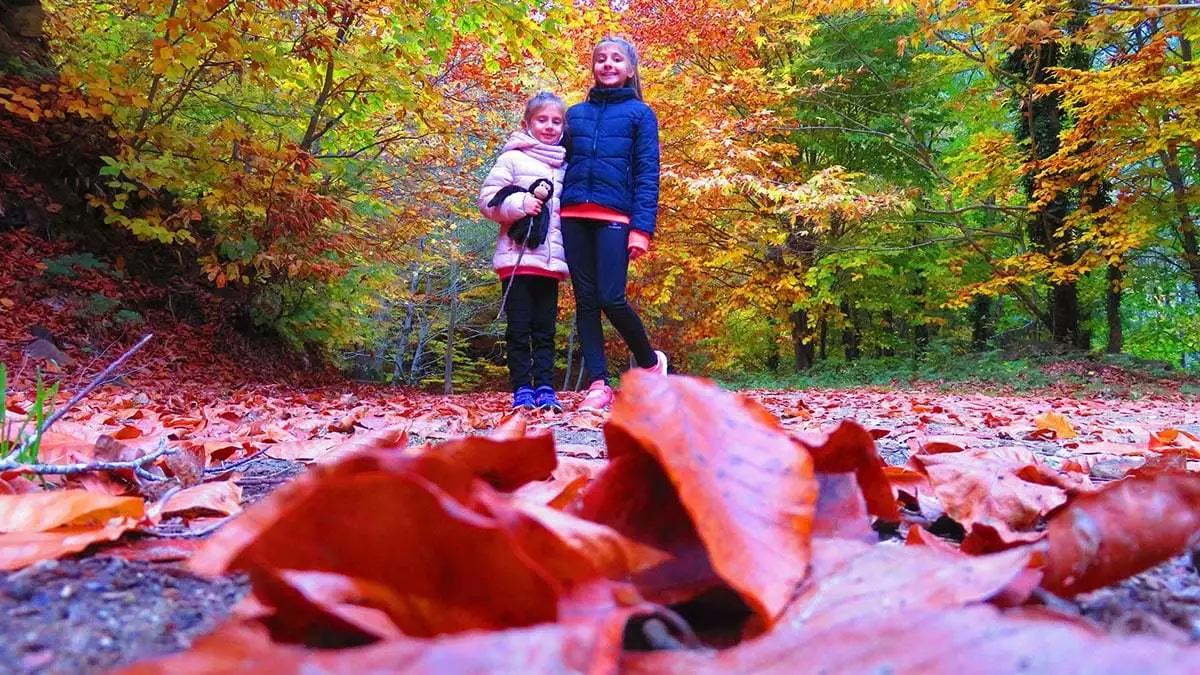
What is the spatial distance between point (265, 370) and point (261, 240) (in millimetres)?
1444

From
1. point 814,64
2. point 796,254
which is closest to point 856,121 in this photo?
point 814,64

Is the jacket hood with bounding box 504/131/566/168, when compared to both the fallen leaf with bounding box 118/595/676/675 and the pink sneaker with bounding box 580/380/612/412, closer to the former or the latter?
the pink sneaker with bounding box 580/380/612/412

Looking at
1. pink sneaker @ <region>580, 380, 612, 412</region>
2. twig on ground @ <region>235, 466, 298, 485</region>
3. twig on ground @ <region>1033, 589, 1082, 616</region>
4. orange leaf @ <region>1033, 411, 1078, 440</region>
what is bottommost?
pink sneaker @ <region>580, 380, 612, 412</region>

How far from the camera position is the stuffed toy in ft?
12.6

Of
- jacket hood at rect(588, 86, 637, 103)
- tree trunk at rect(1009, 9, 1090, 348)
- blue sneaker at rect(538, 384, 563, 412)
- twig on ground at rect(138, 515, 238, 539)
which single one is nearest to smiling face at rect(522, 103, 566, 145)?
jacket hood at rect(588, 86, 637, 103)

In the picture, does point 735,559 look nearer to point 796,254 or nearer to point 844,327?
point 796,254

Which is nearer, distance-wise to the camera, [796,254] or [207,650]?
[207,650]

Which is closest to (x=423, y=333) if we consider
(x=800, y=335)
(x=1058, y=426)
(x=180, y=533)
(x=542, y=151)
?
(x=800, y=335)

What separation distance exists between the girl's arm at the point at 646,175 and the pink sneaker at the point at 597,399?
0.85m

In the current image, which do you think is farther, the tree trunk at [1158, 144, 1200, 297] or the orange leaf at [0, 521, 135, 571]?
the tree trunk at [1158, 144, 1200, 297]

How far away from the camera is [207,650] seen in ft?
1.12

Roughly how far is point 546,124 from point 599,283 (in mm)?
1095

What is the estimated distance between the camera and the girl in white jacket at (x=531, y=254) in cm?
385

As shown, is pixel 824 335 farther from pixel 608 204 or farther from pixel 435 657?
pixel 435 657
